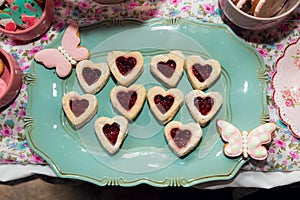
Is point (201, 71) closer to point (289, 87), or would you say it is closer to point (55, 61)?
point (289, 87)

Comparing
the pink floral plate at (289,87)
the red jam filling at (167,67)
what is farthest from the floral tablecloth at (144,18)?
the red jam filling at (167,67)


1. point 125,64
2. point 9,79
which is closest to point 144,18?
point 125,64

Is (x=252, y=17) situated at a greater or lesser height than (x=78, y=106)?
greater

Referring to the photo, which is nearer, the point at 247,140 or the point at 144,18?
the point at 247,140

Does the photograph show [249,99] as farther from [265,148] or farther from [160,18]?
[160,18]

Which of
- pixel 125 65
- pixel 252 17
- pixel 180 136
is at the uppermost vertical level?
pixel 252 17

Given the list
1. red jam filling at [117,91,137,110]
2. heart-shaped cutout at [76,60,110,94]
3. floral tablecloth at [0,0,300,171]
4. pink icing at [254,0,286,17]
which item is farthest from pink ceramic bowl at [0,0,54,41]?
pink icing at [254,0,286,17]
